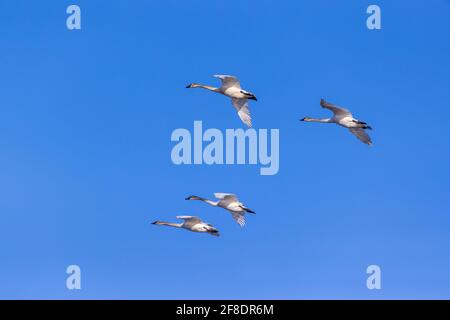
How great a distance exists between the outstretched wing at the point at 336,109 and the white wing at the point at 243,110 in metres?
1.94

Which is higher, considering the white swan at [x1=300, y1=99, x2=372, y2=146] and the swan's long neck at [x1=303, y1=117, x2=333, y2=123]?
the swan's long neck at [x1=303, y1=117, x2=333, y2=123]

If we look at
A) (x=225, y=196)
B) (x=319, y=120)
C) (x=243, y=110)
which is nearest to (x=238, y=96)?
(x=243, y=110)

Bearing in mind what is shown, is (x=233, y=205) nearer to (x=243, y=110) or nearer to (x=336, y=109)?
(x=243, y=110)

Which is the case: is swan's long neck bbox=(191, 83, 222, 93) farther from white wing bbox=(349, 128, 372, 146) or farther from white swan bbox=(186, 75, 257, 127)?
white wing bbox=(349, 128, 372, 146)

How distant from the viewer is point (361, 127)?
28.3 m

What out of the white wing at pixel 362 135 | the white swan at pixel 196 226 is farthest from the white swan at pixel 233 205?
the white wing at pixel 362 135

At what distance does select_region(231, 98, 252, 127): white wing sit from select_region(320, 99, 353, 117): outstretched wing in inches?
76.3

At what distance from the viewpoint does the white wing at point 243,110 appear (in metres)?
28.1

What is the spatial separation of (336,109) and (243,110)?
2524 millimetres

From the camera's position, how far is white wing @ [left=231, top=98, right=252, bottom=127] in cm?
2806

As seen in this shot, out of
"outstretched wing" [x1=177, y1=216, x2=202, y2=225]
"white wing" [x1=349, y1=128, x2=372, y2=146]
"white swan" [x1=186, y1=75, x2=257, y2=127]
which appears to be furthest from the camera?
"outstretched wing" [x1=177, y1=216, x2=202, y2=225]

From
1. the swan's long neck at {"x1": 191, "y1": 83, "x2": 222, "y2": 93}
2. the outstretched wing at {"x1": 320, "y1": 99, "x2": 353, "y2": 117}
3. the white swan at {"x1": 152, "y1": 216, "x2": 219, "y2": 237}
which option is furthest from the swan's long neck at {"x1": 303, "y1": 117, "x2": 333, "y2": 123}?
the white swan at {"x1": 152, "y1": 216, "x2": 219, "y2": 237}
